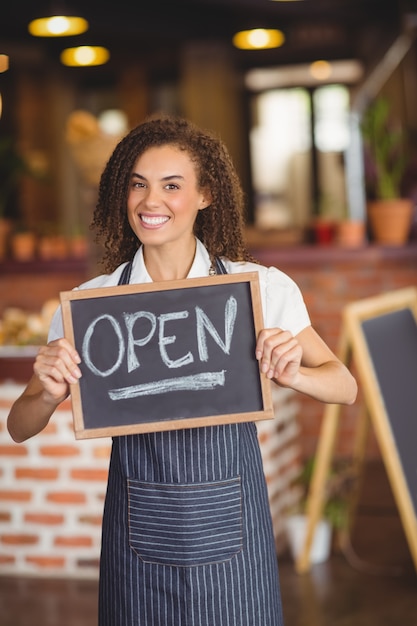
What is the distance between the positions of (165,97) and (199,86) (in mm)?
710

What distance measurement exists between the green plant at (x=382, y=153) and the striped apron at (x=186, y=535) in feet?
11.4

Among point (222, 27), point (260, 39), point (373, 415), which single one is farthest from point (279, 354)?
point (222, 27)

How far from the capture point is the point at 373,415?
3451mm

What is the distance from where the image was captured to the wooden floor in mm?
3395

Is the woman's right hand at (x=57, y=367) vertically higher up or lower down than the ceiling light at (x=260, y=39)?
lower down

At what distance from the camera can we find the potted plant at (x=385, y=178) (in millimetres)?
5191

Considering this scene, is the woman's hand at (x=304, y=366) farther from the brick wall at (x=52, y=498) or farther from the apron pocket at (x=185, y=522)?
the brick wall at (x=52, y=498)

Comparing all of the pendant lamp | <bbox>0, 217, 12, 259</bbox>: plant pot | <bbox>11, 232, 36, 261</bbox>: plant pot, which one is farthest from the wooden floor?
the pendant lamp

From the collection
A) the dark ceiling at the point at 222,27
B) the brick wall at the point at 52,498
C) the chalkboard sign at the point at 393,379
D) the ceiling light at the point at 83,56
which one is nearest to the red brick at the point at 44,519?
Result: the brick wall at the point at 52,498

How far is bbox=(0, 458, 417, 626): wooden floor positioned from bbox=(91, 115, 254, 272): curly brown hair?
174 cm

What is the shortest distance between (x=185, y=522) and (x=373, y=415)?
1667mm

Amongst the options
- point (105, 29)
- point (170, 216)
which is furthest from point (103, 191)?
point (105, 29)

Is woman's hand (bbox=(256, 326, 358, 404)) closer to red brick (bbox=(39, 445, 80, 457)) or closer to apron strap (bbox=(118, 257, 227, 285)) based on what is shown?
apron strap (bbox=(118, 257, 227, 285))

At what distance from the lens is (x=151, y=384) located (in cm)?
190
